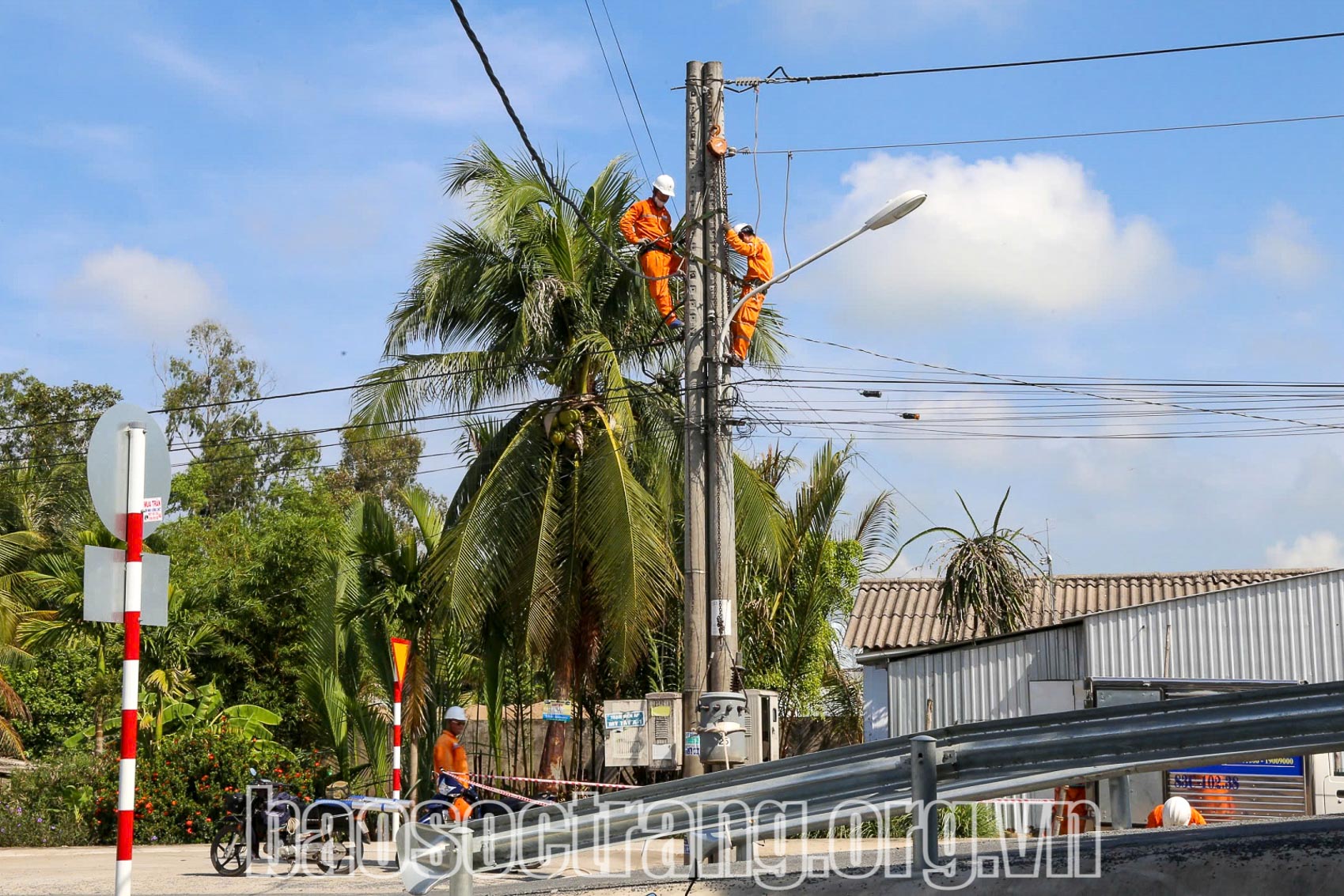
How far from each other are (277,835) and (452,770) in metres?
1.64

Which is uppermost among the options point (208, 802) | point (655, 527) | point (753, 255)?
point (753, 255)

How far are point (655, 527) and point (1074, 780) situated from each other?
12.5 meters

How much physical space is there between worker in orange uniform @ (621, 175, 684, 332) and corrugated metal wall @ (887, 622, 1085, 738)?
20.4ft

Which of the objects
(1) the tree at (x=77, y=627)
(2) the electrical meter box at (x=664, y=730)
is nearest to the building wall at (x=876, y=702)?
(2) the electrical meter box at (x=664, y=730)

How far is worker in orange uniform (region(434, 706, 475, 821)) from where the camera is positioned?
41.5 feet

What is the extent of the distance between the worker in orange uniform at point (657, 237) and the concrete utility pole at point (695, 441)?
147 cm

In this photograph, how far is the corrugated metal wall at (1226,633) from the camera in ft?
55.3

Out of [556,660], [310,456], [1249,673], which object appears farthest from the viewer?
[310,456]

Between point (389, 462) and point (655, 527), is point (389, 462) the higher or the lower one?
the higher one

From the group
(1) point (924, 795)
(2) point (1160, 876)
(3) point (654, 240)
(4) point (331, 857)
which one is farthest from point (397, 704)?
(2) point (1160, 876)

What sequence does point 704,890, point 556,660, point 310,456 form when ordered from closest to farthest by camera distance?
point 704,890, point 556,660, point 310,456

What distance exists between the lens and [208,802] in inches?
686

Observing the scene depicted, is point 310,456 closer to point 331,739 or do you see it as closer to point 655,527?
point 331,739

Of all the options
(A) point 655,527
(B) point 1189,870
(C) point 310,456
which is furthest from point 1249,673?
(C) point 310,456
